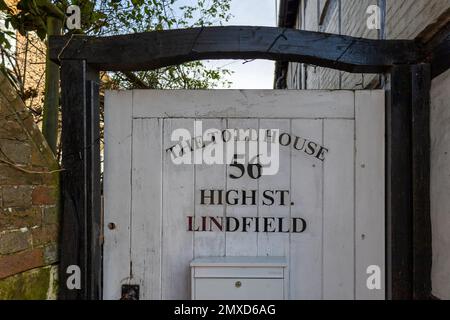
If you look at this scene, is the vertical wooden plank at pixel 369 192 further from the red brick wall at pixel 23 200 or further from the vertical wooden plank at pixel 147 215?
the red brick wall at pixel 23 200

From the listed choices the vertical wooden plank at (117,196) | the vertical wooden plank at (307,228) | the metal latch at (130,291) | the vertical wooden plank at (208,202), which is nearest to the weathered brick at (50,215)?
the vertical wooden plank at (117,196)

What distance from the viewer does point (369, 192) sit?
2.05m

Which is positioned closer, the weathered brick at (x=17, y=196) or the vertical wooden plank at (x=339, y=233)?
the weathered brick at (x=17, y=196)

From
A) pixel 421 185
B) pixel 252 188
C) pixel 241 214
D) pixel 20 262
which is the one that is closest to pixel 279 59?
pixel 252 188

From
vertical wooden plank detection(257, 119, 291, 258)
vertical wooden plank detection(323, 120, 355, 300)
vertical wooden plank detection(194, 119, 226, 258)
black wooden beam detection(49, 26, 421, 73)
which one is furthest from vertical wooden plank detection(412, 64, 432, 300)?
vertical wooden plank detection(194, 119, 226, 258)

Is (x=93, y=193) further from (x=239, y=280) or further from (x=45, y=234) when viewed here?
(x=239, y=280)

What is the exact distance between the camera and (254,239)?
2.06 meters

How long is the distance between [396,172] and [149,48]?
1.44 m

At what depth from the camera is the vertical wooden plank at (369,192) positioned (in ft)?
6.69

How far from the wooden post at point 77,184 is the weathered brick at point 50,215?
0.04 meters

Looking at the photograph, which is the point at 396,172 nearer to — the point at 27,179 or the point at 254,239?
the point at 254,239

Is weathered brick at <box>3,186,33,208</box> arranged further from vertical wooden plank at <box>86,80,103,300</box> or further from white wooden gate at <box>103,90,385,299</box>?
white wooden gate at <box>103,90,385,299</box>

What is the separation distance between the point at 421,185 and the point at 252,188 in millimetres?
859

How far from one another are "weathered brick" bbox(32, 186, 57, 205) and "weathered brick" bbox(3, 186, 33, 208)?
0.09 feet
